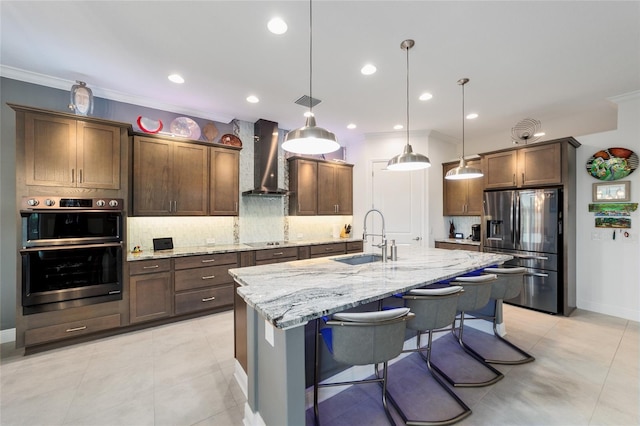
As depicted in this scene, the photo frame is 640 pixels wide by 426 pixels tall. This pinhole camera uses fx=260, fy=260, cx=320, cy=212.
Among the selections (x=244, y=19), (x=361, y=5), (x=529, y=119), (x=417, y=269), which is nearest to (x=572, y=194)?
(x=529, y=119)

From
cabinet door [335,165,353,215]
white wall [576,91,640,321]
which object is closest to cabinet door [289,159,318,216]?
cabinet door [335,165,353,215]

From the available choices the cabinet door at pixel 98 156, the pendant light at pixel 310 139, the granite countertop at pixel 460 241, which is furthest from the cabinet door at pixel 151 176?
the granite countertop at pixel 460 241

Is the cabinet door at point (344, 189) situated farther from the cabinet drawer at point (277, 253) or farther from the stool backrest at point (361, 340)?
the stool backrest at point (361, 340)

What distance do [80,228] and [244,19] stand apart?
2.66 meters

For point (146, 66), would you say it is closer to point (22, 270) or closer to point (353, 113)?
point (22, 270)

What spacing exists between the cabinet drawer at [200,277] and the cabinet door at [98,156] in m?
1.29

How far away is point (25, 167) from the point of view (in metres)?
2.55

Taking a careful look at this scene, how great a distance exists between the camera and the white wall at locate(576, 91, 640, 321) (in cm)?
333

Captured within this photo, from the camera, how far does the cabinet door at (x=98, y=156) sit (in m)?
2.80

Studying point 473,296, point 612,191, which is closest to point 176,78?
point 473,296

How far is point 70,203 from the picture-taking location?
268 centimetres

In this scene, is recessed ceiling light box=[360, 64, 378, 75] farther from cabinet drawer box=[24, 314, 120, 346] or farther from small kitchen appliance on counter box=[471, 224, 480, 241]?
cabinet drawer box=[24, 314, 120, 346]

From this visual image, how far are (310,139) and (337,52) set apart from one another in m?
1.26

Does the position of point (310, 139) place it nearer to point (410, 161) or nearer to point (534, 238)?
point (410, 161)
